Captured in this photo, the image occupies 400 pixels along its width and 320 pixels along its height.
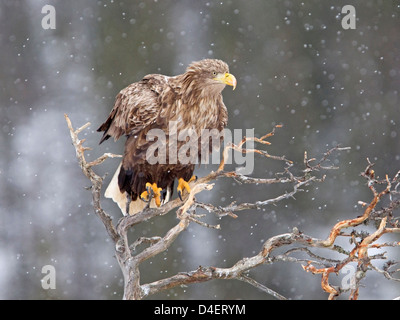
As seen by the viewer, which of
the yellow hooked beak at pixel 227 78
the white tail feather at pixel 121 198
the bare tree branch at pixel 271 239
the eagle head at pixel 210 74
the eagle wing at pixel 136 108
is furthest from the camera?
the white tail feather at pixel 121 198

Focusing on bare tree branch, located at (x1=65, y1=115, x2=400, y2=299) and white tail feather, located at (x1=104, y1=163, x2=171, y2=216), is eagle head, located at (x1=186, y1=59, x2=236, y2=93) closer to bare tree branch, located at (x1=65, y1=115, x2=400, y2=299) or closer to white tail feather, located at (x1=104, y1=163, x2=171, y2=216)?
bare tree branch, located at (x1=65, y1=115, x2=400, y2=299)

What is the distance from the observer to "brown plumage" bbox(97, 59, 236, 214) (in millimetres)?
4734

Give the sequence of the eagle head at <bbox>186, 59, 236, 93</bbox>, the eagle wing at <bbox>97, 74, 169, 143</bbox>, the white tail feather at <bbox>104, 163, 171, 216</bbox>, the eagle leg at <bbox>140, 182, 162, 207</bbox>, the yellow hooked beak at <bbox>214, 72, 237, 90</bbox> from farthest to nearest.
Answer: the white tail feather at <bbox>104, 163, 171, 216</bbox>
the eagle leg at <bbox>140, 182, 162, 207</bbox>
the eagle wing at <bbox>97, 74, 169, 143</bbox>
the eagle head at <bbox>186, 59, 236, 93</bbox>
the yellow hooked beak at <bbox>214, 72, 237, 90</bbox>

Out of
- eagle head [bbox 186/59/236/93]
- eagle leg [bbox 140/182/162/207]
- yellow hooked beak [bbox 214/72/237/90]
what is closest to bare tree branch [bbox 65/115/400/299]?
eagle leg [bbox 140/182/162/207]

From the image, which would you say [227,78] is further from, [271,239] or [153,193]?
[271,239]

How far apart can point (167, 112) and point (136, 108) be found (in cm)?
22

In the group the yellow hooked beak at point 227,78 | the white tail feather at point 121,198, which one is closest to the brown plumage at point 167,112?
the yellow hooked beak at point 227,78

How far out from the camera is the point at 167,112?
15.6 feet

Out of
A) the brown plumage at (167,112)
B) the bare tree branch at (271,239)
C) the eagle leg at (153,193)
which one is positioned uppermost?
the brown plumage at (167,112)

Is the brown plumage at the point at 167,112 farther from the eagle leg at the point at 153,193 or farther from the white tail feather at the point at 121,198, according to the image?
the white tail feather at the point at 121,198

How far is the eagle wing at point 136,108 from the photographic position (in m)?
4.77
